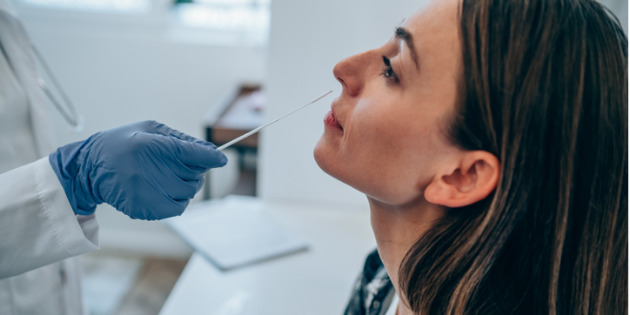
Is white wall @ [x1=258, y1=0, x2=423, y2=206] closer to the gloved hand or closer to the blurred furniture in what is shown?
the blurred furniture

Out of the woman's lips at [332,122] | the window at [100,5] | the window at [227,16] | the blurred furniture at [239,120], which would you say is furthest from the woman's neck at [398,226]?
the window at [100,5]

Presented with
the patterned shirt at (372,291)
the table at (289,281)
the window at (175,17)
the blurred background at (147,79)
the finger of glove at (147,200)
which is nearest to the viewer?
the finger of glove at (147,200)

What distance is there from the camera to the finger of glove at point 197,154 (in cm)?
83

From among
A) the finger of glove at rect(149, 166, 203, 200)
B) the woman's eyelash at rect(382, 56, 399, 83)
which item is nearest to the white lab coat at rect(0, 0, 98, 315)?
the finger of glove at rect(149, 166, 203, 200)

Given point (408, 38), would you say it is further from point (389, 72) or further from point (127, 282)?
point (127, 282)

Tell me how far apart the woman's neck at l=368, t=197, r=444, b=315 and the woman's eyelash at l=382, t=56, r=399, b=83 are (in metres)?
0.21

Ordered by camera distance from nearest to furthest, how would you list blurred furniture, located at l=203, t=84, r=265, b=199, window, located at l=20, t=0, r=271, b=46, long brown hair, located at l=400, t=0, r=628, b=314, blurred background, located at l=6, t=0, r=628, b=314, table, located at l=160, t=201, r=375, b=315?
long brown hair, located at l=400, t=0, r=628, b=314, table, located at l=160, t=201, r=375, b=315, blurred furniture, located at l=203, t=84, r=265, b=199, blurred background, located at l=6, t=0, r=628, b=314, window, located at l=20, t=0, r=271, b=46

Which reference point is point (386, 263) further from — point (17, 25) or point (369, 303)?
point (17, 25)

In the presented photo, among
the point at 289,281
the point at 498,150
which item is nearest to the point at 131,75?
the point at 289,281

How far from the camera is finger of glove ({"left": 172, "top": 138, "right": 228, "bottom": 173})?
83 cm

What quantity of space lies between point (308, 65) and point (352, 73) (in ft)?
2.14

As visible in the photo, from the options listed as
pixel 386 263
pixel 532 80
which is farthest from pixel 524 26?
pixel 386 263

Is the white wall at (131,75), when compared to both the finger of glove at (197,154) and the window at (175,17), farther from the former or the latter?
the finger of glove at (197,154)

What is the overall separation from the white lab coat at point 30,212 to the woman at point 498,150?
1.44ft
